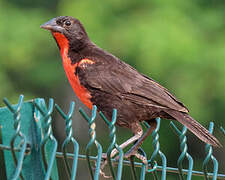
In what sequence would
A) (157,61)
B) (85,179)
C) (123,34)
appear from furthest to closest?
1. (85,179)
2. (123,34)
3. (157,61)

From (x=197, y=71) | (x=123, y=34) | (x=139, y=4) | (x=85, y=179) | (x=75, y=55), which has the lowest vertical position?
(x=85, y=179)

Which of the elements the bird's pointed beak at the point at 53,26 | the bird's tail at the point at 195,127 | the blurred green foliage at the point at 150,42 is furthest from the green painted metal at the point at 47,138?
the blurred green foliage at the point at 150,42

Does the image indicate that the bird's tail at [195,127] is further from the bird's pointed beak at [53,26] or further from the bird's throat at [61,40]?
the bird's pointed beak at [53,26]

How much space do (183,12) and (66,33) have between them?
223 inches

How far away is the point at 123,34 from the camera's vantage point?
1031cm

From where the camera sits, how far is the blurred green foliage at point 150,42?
31.5 ft

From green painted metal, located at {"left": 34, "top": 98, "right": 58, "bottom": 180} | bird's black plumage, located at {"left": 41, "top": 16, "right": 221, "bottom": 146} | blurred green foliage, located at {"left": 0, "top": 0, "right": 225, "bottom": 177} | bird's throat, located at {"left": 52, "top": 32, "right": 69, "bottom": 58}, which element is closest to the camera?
green painted metal, located at {"left": 34, "top": 98, "right": 58, "bottom": 180}

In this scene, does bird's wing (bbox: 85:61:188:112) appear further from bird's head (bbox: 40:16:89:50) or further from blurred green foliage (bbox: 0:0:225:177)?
blurred green foliage (bbox: 0:0:225:177)

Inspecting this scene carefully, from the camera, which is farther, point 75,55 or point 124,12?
point 124,12

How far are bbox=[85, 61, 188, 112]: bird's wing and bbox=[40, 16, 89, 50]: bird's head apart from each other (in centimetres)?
44

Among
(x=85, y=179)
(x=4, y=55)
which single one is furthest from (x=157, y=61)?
(x=85, y=179)

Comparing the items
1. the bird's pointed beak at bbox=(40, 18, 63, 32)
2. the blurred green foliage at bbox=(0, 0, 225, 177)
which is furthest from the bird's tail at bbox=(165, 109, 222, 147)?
the blurred green foliage at bbox=(0, 0, 225, 177)

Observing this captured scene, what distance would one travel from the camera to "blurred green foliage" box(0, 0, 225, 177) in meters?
9.61

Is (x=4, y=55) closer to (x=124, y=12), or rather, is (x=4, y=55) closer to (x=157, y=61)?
(x=124, y=12)
